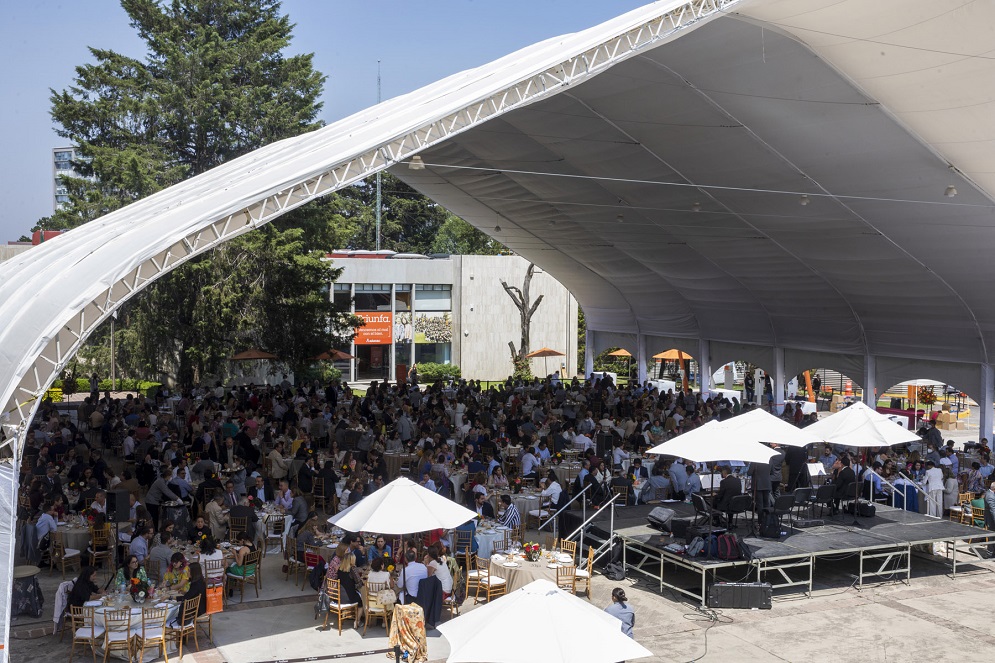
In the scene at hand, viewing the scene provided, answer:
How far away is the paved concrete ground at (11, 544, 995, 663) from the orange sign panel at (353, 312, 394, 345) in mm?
31413

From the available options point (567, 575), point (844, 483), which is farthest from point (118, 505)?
point (844, 483)

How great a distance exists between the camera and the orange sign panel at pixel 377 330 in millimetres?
44156

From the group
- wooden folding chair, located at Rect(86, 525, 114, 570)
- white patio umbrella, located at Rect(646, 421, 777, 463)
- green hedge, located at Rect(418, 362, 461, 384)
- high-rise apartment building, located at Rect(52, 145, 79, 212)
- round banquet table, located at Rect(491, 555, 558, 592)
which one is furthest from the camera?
green hedge, located at Rect(418, 362, 461, 384)

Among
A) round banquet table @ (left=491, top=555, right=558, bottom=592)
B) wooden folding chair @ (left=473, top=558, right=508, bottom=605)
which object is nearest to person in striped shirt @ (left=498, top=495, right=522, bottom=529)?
wooden folding chair @ (left=473, top=558, right=508, bottom=605)

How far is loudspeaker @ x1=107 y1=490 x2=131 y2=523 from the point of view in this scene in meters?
12.9

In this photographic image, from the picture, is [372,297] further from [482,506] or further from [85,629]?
[85,629]

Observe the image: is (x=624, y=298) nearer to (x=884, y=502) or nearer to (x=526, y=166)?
(x=526, y=166)

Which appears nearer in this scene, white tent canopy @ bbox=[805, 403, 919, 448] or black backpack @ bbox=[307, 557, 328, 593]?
black backpack @ bbox=[307, 557, 328, 593]

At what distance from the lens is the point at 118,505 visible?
12875 mm

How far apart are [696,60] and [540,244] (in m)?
16.5

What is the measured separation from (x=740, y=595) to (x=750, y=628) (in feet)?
2.14

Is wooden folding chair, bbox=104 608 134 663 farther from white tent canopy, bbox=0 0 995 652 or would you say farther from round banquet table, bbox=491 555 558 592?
round banquet table, bbox=491 555 558 592

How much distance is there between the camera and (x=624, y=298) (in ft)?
112


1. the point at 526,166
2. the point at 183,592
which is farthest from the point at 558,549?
the point at 526,166
